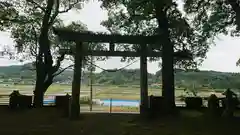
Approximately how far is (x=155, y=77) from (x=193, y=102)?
8.90ft

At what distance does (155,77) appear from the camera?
43.6ft

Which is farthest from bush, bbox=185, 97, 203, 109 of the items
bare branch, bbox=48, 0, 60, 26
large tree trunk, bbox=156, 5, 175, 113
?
bare branch, bbox=48, 0, 60, 26

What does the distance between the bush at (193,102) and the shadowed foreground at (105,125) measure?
2486 mm

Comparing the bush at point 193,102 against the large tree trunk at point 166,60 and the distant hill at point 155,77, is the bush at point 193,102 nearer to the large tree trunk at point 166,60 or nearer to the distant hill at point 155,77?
the distant hill at point 155,77

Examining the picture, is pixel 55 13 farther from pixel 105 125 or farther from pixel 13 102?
pixel 105 125

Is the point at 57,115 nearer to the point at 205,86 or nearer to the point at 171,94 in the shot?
the point at 171,94

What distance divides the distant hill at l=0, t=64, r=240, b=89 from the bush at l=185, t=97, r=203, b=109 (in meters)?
1.32

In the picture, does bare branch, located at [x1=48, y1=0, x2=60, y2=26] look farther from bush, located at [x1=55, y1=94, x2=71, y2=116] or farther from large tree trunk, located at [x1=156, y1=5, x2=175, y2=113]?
large tree trunk, located at [x1=156, y1=5, x2=175, y2=113]

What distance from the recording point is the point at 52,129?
7.38m

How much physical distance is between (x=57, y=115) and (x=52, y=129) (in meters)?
2.03

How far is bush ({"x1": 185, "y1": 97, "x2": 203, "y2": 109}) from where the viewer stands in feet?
36.6

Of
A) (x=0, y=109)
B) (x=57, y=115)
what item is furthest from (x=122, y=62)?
(x=0, y=109)

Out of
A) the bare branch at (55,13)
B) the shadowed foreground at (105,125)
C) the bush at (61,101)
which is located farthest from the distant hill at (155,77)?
the shadowed foreground at (105,125)

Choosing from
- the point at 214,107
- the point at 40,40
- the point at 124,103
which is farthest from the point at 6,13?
the point at 214,107
